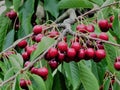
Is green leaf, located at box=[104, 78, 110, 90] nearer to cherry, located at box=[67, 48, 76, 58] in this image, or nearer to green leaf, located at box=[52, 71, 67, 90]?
green leaf, located at box=[52, 71, 67, 90]

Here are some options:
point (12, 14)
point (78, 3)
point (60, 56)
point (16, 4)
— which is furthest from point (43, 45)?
point (12, 14)

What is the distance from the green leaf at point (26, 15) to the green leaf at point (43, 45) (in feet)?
2.85

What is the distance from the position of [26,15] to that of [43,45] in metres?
0.90

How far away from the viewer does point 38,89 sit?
130cm

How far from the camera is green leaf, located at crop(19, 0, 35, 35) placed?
211 cm

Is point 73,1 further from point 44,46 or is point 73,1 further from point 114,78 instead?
point 44,46

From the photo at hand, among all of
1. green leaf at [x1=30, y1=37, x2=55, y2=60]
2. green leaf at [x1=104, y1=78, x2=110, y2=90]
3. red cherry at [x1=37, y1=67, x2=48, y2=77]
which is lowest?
green leaf at [x1=104, y1=78, x2=110, y2=90]

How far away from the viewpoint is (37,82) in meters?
1.24

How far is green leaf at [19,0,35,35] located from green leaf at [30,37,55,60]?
0.87 m

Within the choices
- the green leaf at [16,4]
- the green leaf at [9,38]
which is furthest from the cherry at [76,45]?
the green leaf at [9,38]

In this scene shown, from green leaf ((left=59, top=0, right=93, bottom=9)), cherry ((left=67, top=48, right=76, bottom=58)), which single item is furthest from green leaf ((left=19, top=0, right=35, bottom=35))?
cherry ((left=67, top=48, right=76, bottom=58))

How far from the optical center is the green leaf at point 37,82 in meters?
1.23

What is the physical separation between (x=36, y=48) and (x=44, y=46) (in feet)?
0.09

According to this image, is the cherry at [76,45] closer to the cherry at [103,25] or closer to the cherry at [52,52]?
the cherry at [52,52]
